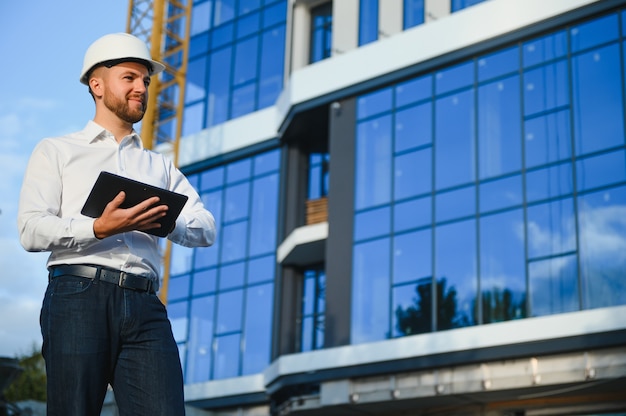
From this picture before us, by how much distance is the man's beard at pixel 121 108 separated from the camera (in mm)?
4927

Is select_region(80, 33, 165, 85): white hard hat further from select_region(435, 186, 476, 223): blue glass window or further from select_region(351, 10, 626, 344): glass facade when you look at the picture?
select_region(435, 186, 476, 223): blue glass window

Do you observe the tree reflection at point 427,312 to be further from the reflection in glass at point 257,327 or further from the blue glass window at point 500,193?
the reflection in glass at point 257,327

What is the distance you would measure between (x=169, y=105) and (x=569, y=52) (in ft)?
61.3

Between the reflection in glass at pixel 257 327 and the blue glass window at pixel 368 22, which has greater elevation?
the blue glass window at pixel 368 22

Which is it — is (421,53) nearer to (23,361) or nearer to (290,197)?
(290,197)

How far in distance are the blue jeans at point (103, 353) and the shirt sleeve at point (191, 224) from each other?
0.36 m

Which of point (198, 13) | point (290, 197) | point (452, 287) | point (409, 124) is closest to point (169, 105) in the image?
point (198, 13)

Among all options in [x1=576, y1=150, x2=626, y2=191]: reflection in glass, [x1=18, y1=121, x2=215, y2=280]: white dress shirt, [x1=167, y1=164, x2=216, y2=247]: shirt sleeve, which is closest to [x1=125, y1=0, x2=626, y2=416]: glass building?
[x1=576, y1=150, x2=626, y2=191]: reflection in glass


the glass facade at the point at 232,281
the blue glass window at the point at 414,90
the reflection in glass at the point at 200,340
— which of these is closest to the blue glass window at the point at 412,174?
the blue glass window at the point at 414,90

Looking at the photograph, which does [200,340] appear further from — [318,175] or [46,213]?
[46,213]

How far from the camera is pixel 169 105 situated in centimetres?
4116

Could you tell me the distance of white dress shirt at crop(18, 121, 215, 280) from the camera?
4551 mm

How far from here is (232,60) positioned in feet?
123

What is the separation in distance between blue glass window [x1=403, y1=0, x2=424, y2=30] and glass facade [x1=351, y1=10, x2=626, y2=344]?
109cm
